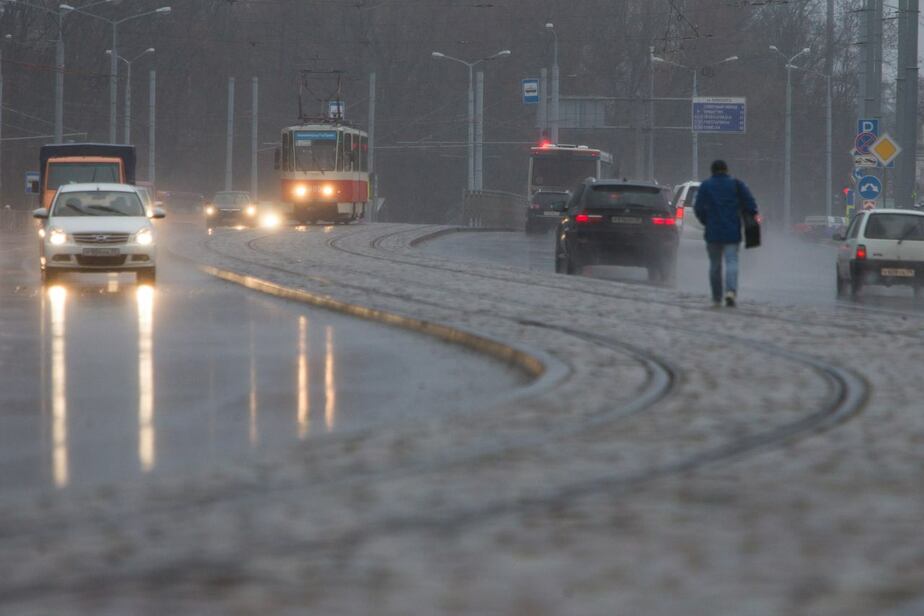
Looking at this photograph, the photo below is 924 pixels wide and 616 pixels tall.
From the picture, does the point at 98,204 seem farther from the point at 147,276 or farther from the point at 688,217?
the point at 688,217

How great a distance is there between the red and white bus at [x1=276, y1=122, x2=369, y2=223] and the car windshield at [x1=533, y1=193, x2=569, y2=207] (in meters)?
5.67

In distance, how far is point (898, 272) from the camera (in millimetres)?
24891

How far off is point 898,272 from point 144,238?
10.8 m

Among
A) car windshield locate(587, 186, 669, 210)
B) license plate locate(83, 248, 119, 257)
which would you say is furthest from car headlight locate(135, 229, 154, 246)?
car windshield locate(587, 186, 669, 210)

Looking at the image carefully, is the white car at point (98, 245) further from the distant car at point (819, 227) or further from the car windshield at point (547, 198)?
the distant car at point (819, 227)

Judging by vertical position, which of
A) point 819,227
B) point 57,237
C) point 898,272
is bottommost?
point 819,227

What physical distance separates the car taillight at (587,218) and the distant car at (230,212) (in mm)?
39473

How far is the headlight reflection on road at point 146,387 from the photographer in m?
8.38

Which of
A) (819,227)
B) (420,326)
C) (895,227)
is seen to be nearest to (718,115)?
(819,227)

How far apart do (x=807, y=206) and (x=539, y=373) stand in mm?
93247

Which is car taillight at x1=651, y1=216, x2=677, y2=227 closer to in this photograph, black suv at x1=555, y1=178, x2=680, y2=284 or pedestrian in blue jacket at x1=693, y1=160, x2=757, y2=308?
black suv at x1=555, y1=178, x2=680, y2=284

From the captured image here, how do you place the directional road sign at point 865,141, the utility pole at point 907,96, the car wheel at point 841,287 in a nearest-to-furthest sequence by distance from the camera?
1. the car wheel at point 841,287
2. the utility pole at point 907,96
3. the directional road sign at point 865,141

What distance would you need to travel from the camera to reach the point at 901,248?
25.0 metres

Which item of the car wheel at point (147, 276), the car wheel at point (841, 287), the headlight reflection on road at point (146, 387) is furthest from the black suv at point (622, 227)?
the headlight reflection on road at point (146, 387)
